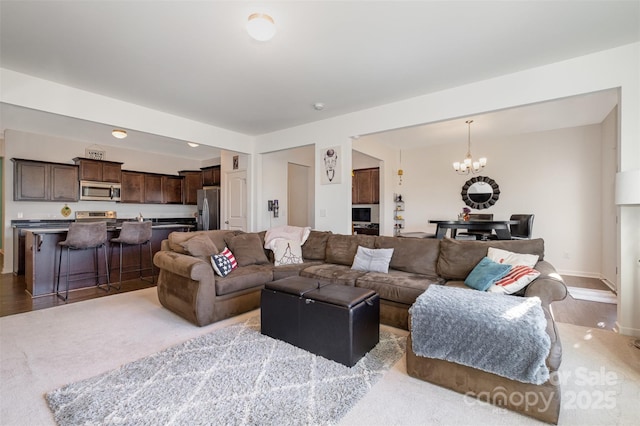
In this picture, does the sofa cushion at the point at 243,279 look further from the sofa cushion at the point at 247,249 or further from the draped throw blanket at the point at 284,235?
the draped throw blanket at the point at 284,235

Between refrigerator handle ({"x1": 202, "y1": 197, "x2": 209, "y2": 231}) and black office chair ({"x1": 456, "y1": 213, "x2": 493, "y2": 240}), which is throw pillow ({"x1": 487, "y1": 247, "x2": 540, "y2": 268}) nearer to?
black office chair ({"x1": 456, "y1": 213, "x2": 493, "y2": 240})

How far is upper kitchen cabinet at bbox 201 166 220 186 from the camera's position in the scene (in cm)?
707

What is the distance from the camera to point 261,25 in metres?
2.12

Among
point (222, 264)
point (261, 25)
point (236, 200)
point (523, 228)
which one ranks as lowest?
point (222, 264)

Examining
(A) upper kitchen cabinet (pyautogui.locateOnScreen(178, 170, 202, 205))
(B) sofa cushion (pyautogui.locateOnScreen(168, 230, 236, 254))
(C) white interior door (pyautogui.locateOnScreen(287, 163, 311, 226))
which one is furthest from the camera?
(A) upper kitchen cabinet (pyautogui.locateOnScreen(178, 170, 202, 205))

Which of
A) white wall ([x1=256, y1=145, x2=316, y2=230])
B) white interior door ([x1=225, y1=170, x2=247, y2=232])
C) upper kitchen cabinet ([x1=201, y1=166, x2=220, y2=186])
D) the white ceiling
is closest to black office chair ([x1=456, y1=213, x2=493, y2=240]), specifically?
the white ceiling

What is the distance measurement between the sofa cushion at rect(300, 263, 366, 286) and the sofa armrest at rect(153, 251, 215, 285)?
3.64 ft

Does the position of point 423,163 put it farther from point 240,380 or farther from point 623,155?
point 240,380

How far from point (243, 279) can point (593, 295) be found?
469 centimetres

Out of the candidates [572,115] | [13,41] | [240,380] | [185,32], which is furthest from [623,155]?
[13,41]

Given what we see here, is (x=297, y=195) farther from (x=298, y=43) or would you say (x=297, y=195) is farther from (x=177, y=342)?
(x=177, y=342)

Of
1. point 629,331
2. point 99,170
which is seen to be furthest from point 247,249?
point 99,170

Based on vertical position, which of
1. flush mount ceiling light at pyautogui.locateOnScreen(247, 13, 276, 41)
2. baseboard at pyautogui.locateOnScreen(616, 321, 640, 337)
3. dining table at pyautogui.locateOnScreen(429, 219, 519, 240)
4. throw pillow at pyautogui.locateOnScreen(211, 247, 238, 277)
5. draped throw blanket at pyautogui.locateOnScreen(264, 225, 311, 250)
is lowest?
baseboard at pyautogui.locateOnScreen(616, 321, 640, 337)

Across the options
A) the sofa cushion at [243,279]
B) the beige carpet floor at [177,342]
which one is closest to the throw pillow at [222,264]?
the sofa cushion at [243,279]
